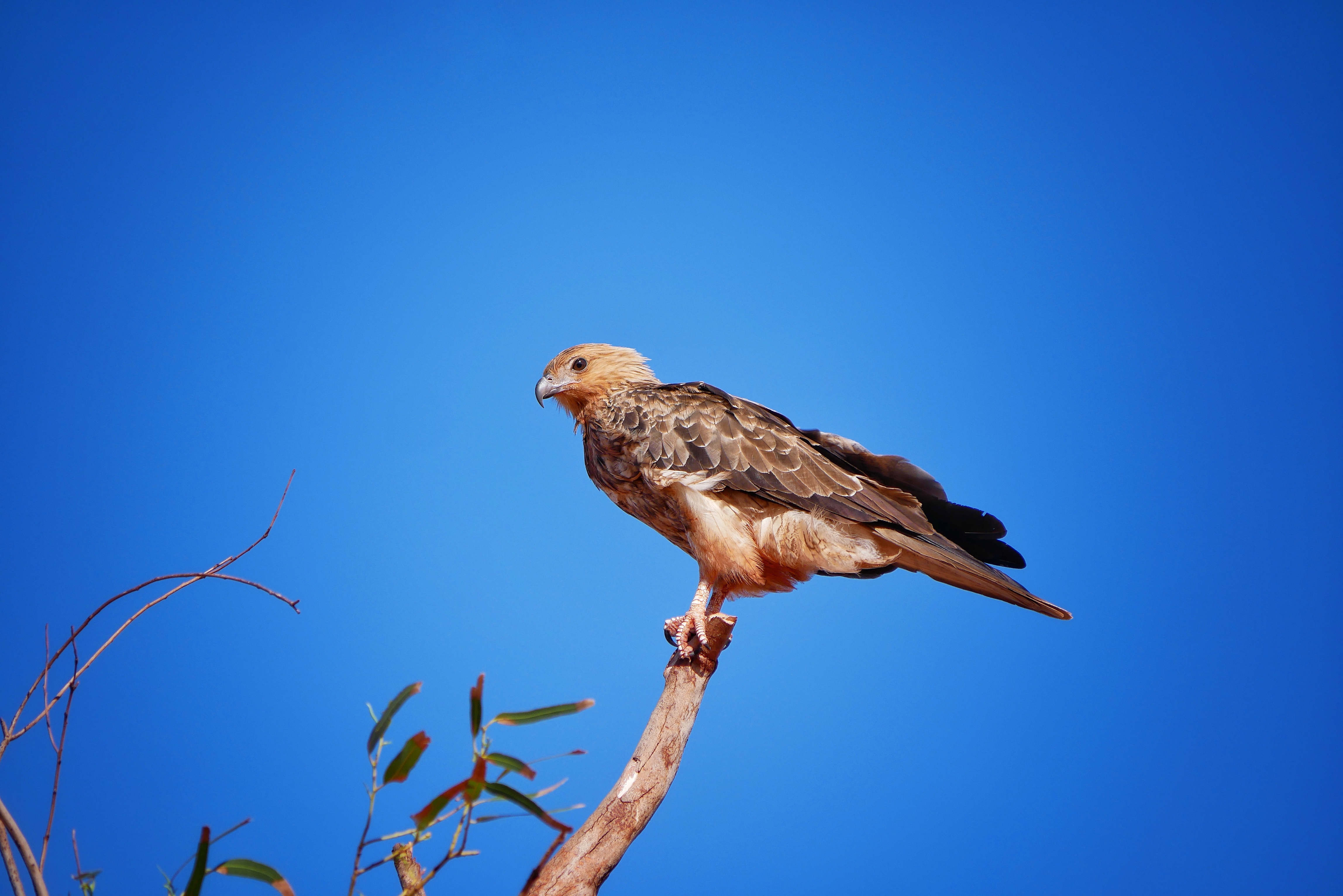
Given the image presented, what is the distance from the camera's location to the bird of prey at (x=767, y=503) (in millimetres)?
2830

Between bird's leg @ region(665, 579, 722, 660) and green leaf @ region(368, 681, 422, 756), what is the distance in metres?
1.42

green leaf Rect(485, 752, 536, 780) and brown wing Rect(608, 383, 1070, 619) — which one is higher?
brown wing Rect(608, 383, 1070, 619)

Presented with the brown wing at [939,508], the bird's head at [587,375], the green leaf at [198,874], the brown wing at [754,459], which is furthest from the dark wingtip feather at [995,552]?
the green leaf at [198,874]

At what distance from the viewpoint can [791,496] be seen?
2.86m

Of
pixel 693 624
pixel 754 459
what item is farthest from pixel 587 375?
pixel 693 624

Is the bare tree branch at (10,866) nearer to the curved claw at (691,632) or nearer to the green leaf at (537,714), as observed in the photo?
the green leaf at (537,714)

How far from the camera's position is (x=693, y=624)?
8.73ft

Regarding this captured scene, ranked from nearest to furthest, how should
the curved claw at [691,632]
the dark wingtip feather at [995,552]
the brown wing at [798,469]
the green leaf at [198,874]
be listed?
the green leaf at [198,874] → the curved claw at [691,632] → the brown wing at [798,469] → the dark wingtip feather at [995,552]

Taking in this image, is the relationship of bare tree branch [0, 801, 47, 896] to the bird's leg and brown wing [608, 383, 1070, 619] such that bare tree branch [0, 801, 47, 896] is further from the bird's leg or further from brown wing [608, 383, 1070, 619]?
brown wing [608, 383, 1070, 619]

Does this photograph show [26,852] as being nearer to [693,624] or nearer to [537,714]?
[537,714]

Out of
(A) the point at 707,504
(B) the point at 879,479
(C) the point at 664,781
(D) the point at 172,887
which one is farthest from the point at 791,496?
(D) the point at 172,887

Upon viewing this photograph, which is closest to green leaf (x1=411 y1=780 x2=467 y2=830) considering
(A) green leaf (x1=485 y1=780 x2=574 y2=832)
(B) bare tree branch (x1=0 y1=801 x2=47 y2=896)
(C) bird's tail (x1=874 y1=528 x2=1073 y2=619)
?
(A) green leaf (x1=485 y1=780 x2=574 y2=832)

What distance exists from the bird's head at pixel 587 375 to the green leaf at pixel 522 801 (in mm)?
2218

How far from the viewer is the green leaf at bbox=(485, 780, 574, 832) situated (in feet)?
3.88
